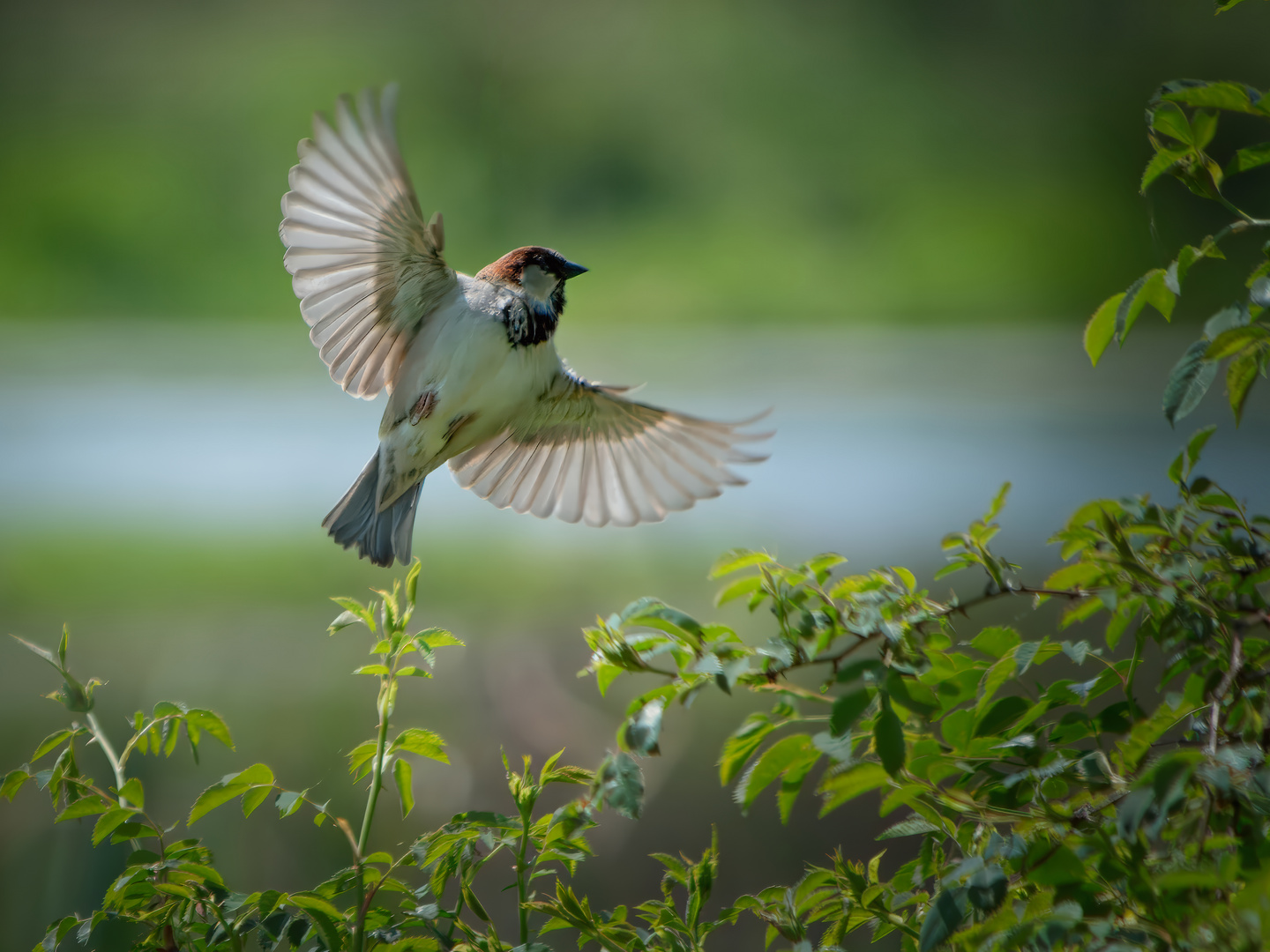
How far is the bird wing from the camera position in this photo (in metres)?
0.91

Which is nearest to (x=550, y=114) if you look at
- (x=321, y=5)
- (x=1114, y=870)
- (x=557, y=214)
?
(x=557, y=214)

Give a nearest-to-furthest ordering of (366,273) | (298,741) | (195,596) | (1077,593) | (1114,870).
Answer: (1114,870)
(1077,593)
(366,273)
(298,741)
(195,596)

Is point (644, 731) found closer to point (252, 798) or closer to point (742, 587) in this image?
point (742, 587)

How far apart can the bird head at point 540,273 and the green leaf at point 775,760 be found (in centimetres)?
72

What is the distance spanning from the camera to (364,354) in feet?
3.59

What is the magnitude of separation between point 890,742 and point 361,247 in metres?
0.82

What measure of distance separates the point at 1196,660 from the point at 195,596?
170 cm

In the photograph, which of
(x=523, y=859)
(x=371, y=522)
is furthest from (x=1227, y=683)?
(x=371, y=522)

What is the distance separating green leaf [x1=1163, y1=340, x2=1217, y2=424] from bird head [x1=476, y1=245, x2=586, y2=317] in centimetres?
74

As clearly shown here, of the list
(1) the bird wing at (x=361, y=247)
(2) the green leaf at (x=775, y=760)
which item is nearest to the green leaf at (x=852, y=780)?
(2) the green leaf at (x=775, y=760)

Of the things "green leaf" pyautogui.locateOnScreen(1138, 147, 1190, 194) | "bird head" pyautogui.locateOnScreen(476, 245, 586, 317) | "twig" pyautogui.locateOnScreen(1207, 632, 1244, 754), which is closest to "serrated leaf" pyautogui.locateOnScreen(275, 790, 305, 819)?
"twig" pyautogui.locateOnScreen(1207, 632, 1244, 754)

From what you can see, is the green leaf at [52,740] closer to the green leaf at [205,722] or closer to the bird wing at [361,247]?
the green leaf at [205,722]

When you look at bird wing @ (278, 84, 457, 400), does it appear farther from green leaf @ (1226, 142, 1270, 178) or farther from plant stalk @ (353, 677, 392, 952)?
green leaf @ (1226, 142, 1270, 178)

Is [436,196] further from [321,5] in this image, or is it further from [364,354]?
[364,354]
